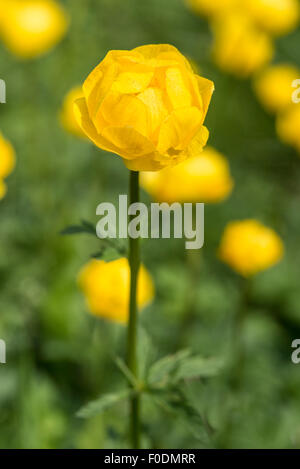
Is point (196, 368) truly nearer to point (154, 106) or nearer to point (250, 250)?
point (154, 106)

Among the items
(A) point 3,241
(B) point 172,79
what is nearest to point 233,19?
(A) point 3,241

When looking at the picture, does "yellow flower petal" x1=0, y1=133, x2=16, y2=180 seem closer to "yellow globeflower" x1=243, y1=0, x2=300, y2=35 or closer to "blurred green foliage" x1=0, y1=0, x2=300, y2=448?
"blurred green foliage" x1=0, y1=0, x2=300, y2=448

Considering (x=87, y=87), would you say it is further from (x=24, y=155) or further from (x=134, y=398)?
(x=24, y=155)

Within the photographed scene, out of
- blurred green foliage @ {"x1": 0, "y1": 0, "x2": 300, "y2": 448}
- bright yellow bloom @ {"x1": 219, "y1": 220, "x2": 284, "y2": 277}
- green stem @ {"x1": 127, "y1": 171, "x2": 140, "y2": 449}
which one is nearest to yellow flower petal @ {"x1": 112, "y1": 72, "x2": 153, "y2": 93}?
green stem @ {"x1": 127, "y1": 171, "x2": 140, "y2": 449}

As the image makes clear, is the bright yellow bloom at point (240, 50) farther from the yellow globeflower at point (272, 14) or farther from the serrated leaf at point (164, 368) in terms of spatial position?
the serrated leaf at point (164, 368)

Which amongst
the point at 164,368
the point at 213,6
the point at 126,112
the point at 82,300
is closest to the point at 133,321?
the point at 164,368

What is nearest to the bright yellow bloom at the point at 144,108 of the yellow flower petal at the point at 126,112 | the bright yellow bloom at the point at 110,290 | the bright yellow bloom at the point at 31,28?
the yellow flower petal at the point at 126,112
